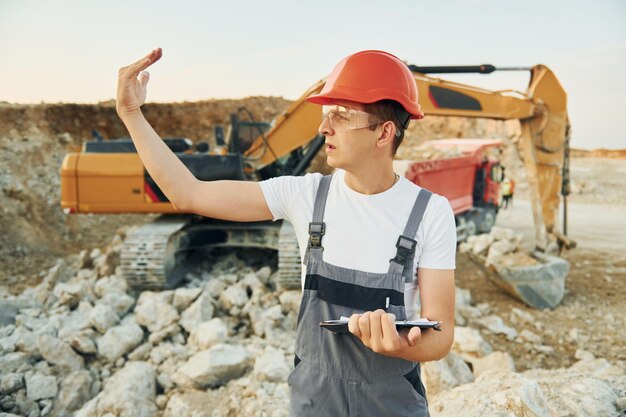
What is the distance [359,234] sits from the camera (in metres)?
1.38

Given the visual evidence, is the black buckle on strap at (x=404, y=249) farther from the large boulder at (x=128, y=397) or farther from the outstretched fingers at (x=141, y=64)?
the large boulder at (x=128, y=397)

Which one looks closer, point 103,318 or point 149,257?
point 103,318

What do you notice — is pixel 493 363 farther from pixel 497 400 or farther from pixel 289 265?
pixel 289 265

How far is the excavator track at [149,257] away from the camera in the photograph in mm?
5234

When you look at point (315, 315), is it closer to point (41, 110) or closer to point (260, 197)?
point (260, 197)

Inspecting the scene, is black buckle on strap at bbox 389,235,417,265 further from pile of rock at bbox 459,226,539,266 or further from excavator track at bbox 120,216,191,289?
pile of rock at bbox 459,226,539,266

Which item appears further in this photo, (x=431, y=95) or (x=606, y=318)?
(x=431, y=95)

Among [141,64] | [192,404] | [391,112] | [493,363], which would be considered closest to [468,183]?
[493,363]

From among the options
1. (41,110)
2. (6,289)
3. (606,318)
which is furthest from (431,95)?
(41,110)

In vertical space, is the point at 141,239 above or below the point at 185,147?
below

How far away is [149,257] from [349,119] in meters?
4.35

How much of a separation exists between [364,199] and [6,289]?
24.7ft

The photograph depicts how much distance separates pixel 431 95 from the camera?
5.55 m

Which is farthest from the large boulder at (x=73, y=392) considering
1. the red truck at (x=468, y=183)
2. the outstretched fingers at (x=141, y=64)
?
the red truck at (x=468, y=183)
